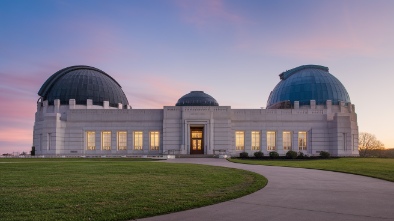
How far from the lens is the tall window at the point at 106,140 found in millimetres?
53750

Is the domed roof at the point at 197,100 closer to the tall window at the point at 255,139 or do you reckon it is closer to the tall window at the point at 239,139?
the tall window at the point at 239,139

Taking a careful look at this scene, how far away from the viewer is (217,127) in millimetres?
Result: 52281

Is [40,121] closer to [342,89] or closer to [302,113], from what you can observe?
[302,113]

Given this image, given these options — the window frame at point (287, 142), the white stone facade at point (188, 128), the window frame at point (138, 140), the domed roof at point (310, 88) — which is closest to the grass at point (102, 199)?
the white stone facade at point (188, 128)

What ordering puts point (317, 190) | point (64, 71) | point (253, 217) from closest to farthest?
1. point (253, 217)
2. point (317, 190)
3. point (64, 71)

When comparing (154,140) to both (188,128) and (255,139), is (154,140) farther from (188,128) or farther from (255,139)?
(255,139)

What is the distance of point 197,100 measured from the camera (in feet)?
201

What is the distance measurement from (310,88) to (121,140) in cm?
3537

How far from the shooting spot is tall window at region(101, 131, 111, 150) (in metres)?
53.8

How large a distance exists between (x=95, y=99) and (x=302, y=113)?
35.9m

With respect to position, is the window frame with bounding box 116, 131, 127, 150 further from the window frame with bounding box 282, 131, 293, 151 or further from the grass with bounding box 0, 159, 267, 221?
the grass with bounding box 0, 159, 267, 221

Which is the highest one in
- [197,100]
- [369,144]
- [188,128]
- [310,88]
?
[310,88]

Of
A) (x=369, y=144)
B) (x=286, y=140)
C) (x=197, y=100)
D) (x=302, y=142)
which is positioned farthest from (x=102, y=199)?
(x=369, y=144)

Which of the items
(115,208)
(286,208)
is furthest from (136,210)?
(286,208)
